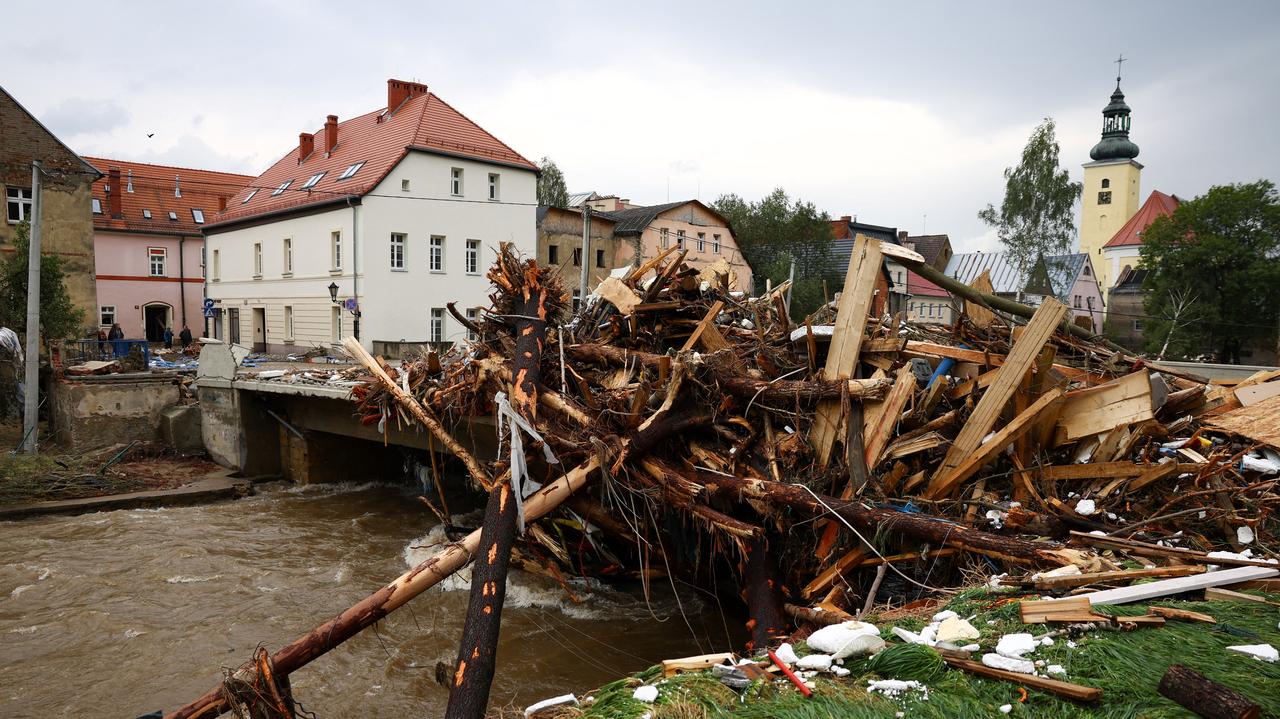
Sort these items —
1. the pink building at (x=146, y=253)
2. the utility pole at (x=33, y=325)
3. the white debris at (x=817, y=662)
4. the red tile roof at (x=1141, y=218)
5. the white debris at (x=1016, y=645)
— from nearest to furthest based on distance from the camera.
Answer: the white debris at (x=1016, y=645) < the white debris at (x=817, y=662) < the utility pole at (x=33, y=325) < the pink building at (x=146, y=253) < the red tile roof at (x=1141, y=218)

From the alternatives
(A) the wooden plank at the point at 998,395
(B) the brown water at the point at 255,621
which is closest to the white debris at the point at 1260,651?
(A) the wooden plank at the point at 998,395

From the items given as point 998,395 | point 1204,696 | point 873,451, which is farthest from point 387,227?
point 1204,696

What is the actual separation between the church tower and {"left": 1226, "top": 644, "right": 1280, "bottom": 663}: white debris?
70.4 m

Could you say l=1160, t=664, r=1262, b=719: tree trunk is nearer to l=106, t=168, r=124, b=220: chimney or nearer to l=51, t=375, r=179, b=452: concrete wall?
l=51, t=375, r=179, b=452: concrete wall

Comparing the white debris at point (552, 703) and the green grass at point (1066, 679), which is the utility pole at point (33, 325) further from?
the green grass at point (1066, 679)

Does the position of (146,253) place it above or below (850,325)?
above

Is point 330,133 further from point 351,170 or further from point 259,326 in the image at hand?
point 259,326

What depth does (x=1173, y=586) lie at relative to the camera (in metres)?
4.19

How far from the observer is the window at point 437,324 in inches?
1210

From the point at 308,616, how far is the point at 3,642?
3191 millimetres

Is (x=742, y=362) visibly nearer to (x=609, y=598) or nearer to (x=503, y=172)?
(x=609, y=598)

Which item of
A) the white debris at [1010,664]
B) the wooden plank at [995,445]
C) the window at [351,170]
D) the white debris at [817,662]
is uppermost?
the window at [351,170]

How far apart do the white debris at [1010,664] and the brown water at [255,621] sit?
3.53m

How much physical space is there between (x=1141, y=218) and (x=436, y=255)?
59.2m
